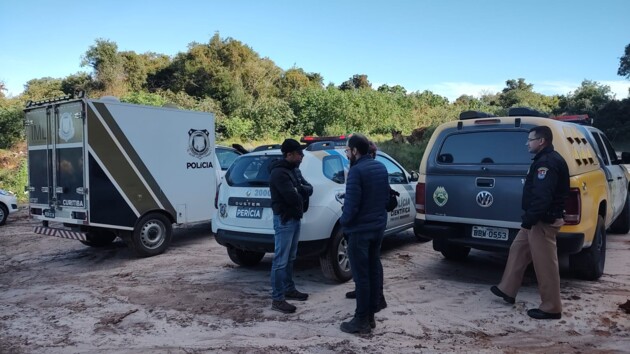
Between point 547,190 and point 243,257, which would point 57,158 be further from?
point 547,190

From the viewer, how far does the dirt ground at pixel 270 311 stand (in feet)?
13.5

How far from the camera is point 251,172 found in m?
6.09

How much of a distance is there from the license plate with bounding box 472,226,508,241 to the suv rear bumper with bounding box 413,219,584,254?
1.7 inches

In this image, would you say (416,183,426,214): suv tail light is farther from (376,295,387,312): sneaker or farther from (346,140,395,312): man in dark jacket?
(376,295,387,312): sneaker

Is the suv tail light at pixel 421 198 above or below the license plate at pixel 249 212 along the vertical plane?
above

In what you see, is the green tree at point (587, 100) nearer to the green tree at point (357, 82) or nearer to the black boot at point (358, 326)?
the green tree at point (357, 82)

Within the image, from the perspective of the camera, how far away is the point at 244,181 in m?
6.06

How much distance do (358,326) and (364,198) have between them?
120 cm

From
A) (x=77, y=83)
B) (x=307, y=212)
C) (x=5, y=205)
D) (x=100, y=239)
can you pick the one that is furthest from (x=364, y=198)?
(x=77, y=83)

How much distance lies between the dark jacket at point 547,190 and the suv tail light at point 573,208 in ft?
1.62

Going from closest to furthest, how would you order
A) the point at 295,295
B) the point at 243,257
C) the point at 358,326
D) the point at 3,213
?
the point at 358,326, the point at 295,295, the point at 243,257, the point at 3,213

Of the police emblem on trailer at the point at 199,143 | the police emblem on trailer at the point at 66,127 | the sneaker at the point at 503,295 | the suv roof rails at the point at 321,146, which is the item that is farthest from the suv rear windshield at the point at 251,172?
the sneaker at the point at 503,295

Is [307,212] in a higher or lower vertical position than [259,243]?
higher

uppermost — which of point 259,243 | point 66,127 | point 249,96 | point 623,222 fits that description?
point 249,96
